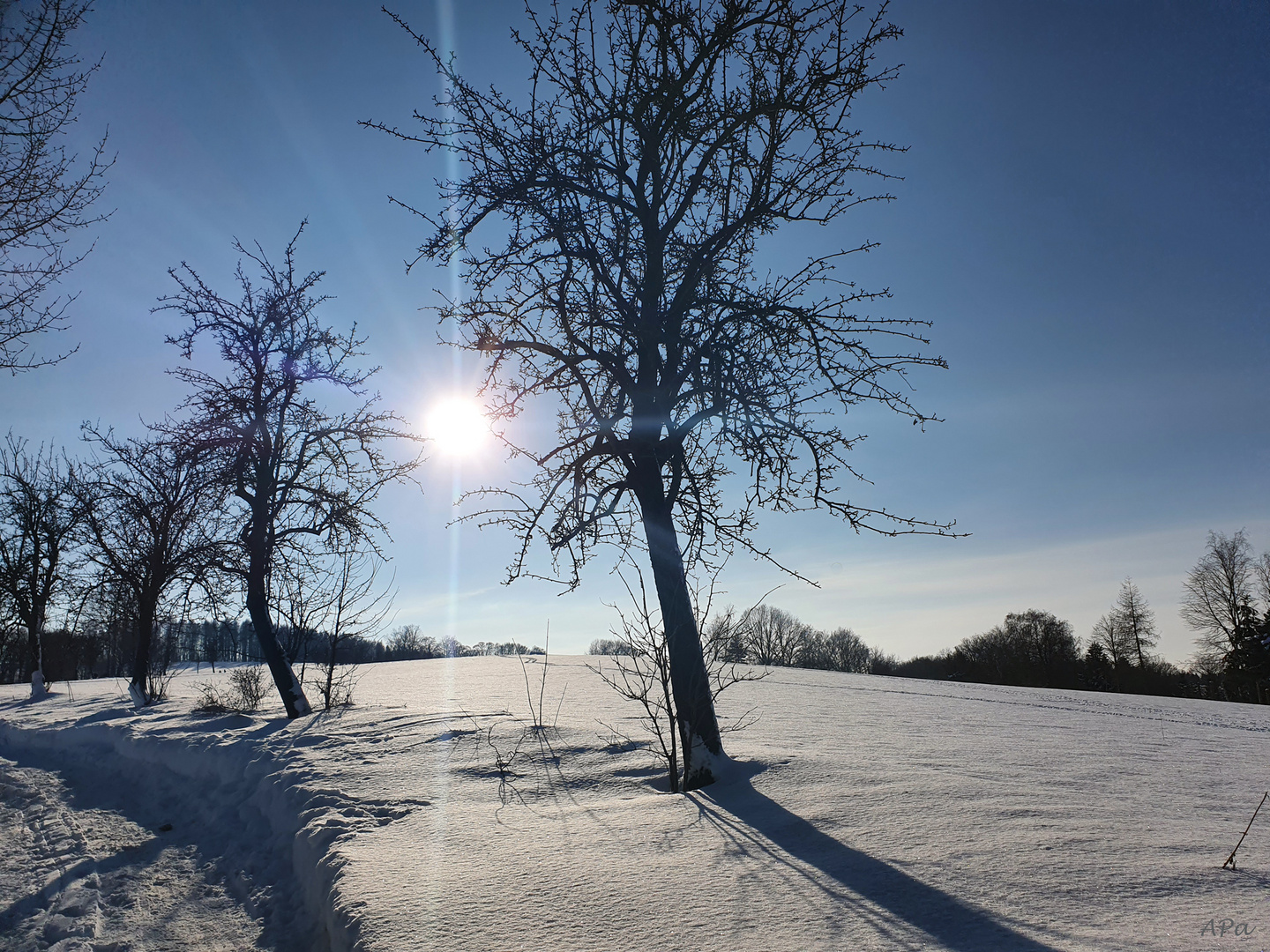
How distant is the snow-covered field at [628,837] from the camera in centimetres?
227

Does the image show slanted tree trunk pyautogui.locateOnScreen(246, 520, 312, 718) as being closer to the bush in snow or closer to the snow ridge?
the snow ridge

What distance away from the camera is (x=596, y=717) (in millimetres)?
7039

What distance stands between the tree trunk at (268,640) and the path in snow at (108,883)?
84.7 inches

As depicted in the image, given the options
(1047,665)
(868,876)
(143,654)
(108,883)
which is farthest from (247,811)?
(1047,665)

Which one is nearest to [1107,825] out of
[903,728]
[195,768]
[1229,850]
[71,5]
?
[1229,850]

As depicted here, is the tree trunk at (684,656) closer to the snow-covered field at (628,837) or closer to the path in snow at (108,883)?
the snow-covered field at (628,837)

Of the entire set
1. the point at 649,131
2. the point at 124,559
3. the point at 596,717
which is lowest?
the point at 596,717

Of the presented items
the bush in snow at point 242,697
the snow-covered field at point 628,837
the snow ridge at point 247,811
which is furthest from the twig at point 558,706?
the bush in snow at point 242,697

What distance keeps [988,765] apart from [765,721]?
9.03 feet

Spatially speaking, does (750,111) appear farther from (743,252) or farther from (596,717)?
(596,717)

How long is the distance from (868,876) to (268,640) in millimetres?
8779

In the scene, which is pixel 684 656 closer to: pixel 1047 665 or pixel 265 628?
pixel 265 628

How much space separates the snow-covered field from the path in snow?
22 millimetres

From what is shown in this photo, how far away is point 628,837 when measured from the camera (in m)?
3.21
